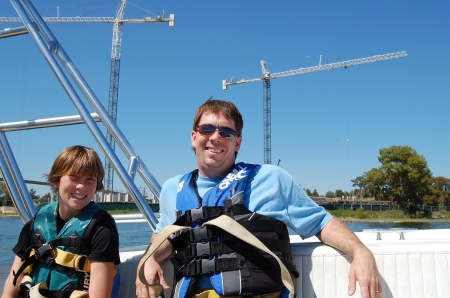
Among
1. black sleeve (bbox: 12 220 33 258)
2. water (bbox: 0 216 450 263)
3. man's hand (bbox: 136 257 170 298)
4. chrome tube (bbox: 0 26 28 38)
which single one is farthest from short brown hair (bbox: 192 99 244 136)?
chrome tube (bbox: 0 26 28 38)

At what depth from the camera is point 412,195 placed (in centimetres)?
3625

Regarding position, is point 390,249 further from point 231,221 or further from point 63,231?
point 63,231

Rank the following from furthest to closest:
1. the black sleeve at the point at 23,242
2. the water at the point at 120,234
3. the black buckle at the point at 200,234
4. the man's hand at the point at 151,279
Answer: the water at the point at 120,234 → the black sleeve at the point at 23,242 → the man's hand at the point at 151,279 → the black buckle at the point at 200,234

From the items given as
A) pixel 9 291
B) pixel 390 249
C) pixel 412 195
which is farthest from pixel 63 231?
pixel 412 195

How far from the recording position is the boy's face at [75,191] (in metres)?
1.69

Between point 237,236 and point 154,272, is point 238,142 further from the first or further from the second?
point 154,272

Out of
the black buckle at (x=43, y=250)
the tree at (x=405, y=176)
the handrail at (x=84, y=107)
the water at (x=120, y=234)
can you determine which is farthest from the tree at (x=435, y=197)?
the black buckle at (x=43, y=250)

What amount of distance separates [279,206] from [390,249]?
0.46m

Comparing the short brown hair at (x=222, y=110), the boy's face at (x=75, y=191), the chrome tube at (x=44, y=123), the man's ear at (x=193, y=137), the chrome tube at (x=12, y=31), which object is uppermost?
the chrome tube at (x=12, y=31)

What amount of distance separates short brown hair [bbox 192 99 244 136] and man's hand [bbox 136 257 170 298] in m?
0.63

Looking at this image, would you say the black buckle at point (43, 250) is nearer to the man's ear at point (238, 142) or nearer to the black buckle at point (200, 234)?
the black buckle at point (200, 234)

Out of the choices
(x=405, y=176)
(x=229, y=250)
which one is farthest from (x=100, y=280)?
(x=405, y=176)

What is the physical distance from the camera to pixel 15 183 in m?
2.36

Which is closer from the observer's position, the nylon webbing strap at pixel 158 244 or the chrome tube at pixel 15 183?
the nylon webbing strap at pixel 158 244
